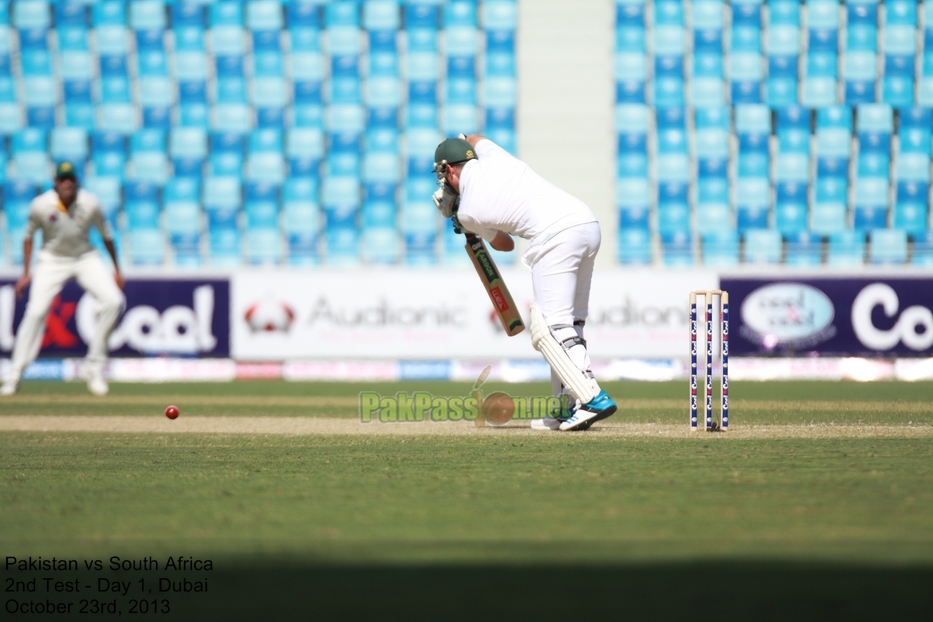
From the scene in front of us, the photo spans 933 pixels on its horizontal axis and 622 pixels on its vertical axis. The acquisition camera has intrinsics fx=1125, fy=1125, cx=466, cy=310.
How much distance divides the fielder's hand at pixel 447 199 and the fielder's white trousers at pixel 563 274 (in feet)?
1.90

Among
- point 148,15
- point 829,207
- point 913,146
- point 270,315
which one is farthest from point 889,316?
point 148,15

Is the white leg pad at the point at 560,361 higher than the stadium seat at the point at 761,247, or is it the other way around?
the stadium seat at the point at 761,247

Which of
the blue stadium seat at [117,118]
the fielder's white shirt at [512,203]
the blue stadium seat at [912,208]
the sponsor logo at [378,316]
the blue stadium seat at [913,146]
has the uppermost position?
the blue stadium seat at [117,118]

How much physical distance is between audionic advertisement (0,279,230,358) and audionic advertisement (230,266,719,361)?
0.75ft

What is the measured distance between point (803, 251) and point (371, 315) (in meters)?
6.21

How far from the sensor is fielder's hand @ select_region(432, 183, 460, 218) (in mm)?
6535

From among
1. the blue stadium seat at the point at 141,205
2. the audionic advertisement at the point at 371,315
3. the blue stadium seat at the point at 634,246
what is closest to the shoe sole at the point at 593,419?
the audionic advertisement at the point at 371,315

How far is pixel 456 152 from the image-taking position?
6.32 meters

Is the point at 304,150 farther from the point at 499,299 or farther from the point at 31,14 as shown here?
the point at 499,299

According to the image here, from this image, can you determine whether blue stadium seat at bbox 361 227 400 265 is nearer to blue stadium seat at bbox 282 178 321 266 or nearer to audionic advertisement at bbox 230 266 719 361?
blue stadium seat at bbox 282 178 321 266

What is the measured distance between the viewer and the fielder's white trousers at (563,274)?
620 cm

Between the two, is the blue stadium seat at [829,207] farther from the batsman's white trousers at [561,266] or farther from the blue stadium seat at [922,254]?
the batsman's white trousers at [561,266]

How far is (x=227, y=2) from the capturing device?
19.1 m

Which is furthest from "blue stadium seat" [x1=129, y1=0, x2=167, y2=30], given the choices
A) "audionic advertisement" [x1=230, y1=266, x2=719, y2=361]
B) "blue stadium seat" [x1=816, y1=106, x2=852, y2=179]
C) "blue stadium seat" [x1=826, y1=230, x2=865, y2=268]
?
"blue stadium seat" [x1=826, y1=230, x2=865, y2=268]
